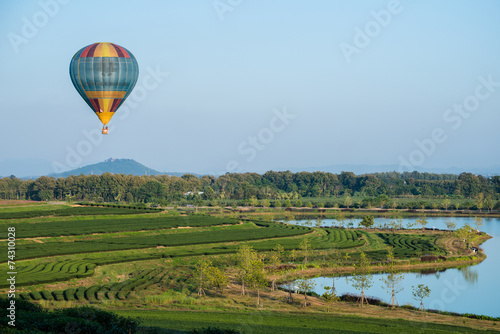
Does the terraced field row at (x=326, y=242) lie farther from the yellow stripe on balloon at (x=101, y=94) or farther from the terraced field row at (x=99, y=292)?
the yellow stripe on balloon at (x=101, y=94)

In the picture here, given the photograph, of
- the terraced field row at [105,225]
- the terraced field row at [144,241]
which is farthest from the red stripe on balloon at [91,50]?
the terraced field row at [105,225]

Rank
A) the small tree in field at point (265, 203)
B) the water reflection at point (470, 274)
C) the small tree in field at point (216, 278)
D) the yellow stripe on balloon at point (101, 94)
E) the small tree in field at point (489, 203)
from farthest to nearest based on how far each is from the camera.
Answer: the small tree in field at point (265, 203) → the small tree in field at point (489, 203) → the water reflection at point (470, 274) → the yellow stripe on balloon at point (101, 94) → the small tree in field at point (216, 278)

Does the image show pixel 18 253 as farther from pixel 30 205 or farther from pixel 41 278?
pixel 30 205

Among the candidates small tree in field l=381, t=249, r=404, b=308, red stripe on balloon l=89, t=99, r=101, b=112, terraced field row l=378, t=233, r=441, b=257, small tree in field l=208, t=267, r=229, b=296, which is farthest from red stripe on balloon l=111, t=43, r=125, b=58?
terraced field row l=378, t=233, r=441, b=257

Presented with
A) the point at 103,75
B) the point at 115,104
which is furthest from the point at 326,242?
the point at 103,75

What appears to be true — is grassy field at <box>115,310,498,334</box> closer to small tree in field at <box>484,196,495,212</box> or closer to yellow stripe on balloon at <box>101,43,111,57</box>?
yellow stripe on balloon at <box>101,43,111,57</box>

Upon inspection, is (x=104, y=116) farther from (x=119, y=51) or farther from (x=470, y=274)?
(x=470, y=274)
